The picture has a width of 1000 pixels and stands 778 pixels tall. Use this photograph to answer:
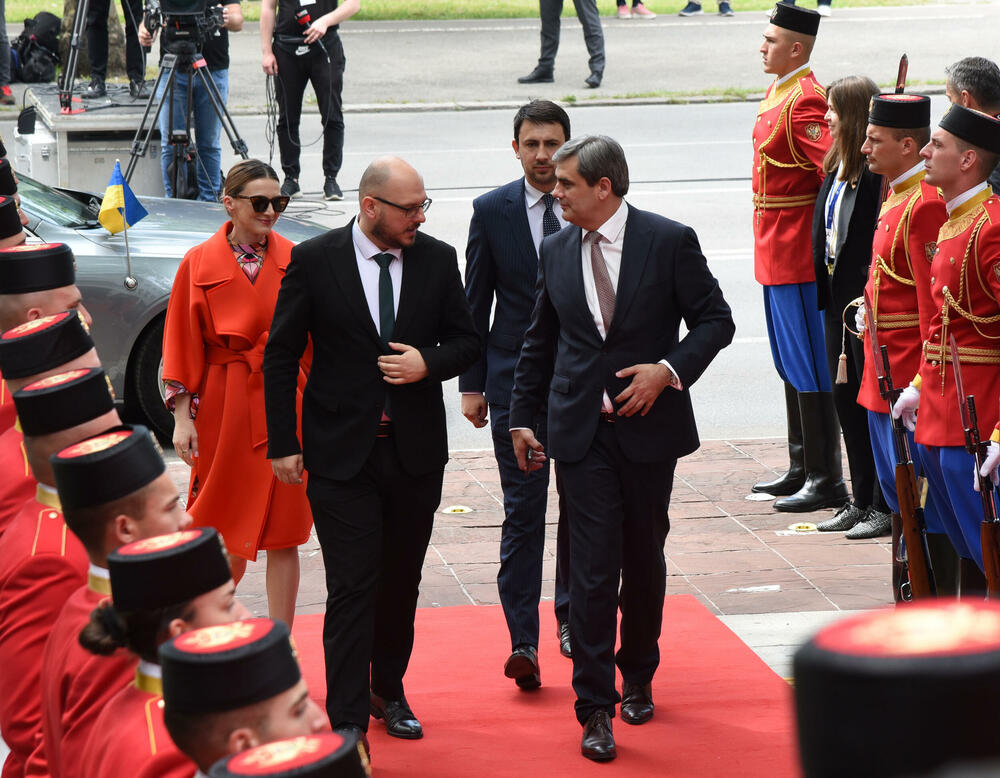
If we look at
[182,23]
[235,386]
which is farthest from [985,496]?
[182,23]

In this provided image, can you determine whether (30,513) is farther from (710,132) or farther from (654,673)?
(710,132)

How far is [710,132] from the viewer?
19703 millimetres

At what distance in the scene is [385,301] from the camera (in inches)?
205

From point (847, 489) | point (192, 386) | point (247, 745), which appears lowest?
point (847, 489)

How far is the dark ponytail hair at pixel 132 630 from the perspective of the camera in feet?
9.13

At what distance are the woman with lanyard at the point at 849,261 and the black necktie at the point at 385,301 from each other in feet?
8.01

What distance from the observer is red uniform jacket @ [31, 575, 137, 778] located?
10.2 feet

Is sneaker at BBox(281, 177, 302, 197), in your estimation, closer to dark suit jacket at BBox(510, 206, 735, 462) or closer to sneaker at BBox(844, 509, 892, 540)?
sneaker at BBox(844, 509, 892, 540)

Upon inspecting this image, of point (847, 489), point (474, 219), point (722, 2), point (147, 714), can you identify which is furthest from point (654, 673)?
point (722, 2)

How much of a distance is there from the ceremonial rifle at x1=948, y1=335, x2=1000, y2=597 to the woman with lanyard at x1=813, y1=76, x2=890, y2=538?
164 cm

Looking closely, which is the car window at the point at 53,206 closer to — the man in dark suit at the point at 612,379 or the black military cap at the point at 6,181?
the black military cap at the point at 6,181

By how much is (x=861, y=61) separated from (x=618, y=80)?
4.02 meters

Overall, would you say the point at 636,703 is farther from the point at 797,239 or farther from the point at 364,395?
the point at 797,239

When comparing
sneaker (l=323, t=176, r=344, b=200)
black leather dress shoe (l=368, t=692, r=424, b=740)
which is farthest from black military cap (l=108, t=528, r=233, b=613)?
sneaker (l=323, t=176, r=344, b=200)
